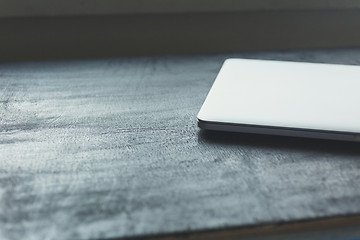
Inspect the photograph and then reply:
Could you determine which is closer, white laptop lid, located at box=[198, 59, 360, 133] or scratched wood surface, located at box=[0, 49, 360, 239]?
scratched wood surface, located at box=[0, 49, 360, 239]

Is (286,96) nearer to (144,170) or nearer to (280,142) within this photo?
(280,142)

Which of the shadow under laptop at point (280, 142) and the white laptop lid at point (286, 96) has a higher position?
the white laptop lid at point (286, 96)

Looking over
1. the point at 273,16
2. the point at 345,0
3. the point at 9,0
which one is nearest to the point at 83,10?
the point at 9,0

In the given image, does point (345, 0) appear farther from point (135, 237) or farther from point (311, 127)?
point (135, 237)

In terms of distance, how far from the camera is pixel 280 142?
508mm

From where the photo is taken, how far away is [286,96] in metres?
0.56

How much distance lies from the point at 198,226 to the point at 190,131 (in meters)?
0.18

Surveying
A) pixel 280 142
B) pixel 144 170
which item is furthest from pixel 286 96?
pixel 144 170

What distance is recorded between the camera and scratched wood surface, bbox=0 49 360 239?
39 centimetres

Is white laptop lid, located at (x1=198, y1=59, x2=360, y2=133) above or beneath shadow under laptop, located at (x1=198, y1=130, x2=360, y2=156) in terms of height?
above

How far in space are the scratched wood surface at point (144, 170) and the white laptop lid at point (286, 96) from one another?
0.02m

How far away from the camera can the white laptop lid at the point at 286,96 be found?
1.65 ft

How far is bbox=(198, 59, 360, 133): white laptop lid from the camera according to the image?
50cm

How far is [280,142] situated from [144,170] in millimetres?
145
